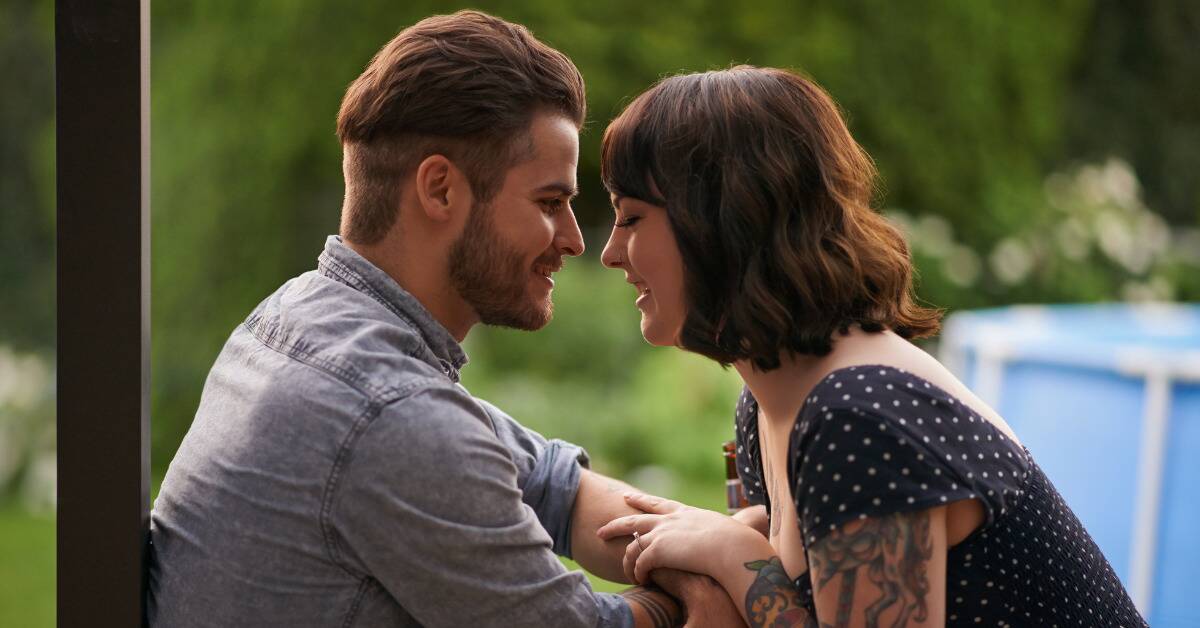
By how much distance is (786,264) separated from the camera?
184 cm

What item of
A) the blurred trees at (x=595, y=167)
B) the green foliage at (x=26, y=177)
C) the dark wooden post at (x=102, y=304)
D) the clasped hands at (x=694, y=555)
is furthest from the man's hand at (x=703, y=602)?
the green foliage at (x=26, y=177)

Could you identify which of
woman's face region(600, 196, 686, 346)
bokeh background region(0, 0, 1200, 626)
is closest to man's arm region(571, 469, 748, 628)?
woman's face region(600, 196, 686, 346)

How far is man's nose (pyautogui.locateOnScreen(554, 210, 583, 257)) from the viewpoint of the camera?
7.06ft

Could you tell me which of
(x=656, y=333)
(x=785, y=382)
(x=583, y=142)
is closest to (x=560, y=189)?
(x=656, y=333)

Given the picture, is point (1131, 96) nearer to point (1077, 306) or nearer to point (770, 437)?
point (1077, 306)

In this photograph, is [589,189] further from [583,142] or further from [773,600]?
[773,600]

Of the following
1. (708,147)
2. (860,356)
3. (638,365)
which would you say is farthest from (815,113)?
(638,365)

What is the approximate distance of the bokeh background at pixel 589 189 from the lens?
735cm

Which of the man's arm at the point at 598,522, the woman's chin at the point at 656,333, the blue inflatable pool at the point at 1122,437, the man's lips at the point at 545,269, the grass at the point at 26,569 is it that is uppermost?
the man's lips at the point at 545,269

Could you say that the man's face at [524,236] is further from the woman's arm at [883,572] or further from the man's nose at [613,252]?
the woman's arm at [883,572]

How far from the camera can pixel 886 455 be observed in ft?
5.41

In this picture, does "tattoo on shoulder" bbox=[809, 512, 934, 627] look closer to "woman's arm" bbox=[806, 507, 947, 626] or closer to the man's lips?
"woman's arm" bbox=[806, 507, 947, 626]

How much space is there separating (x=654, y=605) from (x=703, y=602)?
0.08m

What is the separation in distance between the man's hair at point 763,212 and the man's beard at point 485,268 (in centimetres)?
25
